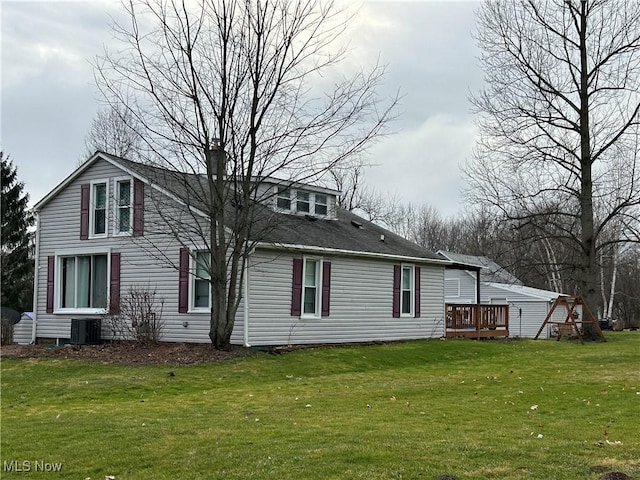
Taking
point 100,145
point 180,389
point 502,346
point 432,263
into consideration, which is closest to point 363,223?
point 432,263

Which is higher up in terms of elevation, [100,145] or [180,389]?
[100,145]

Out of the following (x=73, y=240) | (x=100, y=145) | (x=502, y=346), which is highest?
(x=100, y=145)

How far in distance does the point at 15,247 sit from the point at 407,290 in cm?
2653

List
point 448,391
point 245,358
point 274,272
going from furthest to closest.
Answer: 1. point 274,272
2. point 245,358
3. point 448,391

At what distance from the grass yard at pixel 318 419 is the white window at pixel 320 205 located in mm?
7790

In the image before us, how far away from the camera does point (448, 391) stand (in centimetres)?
1282

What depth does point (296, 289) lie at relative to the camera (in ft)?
65.8

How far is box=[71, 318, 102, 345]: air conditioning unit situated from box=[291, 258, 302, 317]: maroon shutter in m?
5.51

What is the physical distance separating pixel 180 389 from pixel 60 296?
9822mm

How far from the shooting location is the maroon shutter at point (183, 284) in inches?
753

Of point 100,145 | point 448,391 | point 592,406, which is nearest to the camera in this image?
point 592,406

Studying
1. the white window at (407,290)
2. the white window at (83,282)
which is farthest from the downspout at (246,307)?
the white window at (407,290)

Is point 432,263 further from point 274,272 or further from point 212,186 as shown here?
Answer: point 212,186

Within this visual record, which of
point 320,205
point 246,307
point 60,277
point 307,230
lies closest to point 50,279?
point 60,277
